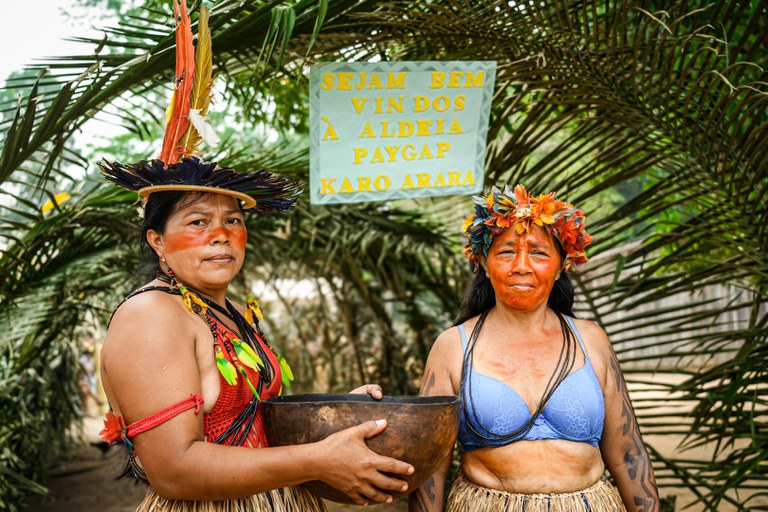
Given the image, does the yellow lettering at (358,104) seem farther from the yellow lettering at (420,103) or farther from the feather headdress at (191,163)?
the feather headdress at (191,163)

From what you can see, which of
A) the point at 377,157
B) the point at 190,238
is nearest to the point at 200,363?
the point at 190,238

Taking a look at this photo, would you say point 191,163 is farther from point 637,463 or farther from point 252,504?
point 637,463

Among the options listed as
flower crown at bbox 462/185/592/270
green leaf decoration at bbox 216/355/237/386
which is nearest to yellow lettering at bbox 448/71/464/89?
flower crown at bbox 462/185/592/270

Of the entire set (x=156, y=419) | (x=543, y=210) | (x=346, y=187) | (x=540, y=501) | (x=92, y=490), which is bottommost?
(x=92, y=490)

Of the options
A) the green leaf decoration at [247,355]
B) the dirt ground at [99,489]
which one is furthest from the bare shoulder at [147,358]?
the dirt ground at [99,489]

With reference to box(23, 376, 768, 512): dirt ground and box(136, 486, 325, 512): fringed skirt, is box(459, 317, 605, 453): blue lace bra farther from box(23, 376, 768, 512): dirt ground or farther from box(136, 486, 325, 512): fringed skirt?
box(23, 376, 768, 512): dirt ground

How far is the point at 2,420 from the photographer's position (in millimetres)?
4816

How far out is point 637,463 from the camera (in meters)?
2.24

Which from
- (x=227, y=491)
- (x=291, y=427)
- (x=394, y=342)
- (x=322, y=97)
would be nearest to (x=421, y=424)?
(x=291, y=427)

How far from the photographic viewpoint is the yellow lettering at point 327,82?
106 inches

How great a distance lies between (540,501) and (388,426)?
2.04 feet

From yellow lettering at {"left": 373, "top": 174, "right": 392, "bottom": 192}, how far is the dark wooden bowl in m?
1.04

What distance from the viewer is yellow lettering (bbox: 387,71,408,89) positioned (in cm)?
274

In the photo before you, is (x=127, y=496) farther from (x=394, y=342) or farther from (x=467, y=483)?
(x=467, y=483)
